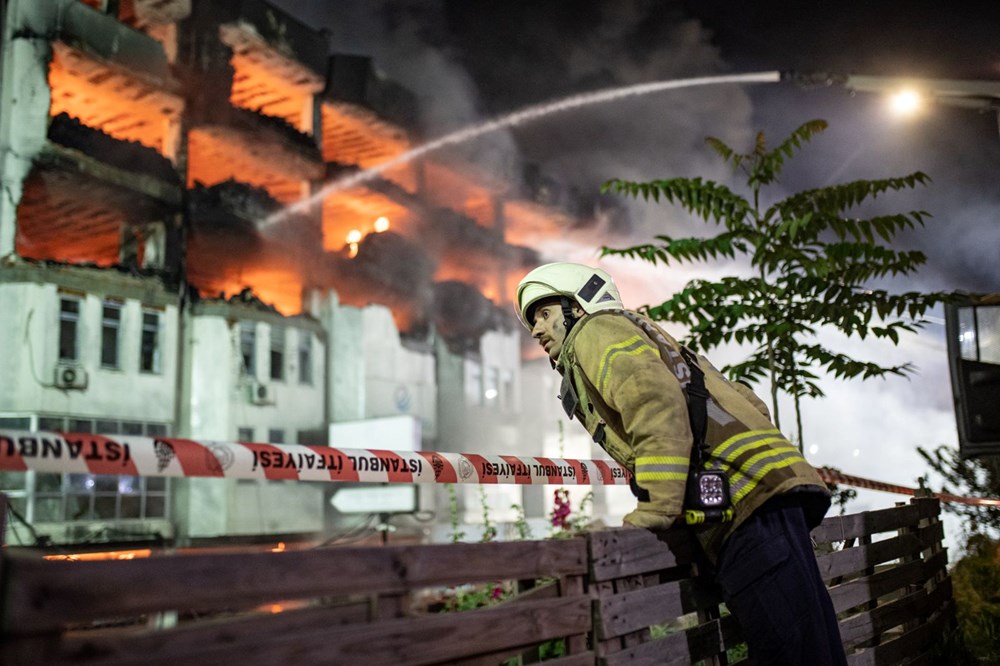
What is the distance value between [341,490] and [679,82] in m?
30.2

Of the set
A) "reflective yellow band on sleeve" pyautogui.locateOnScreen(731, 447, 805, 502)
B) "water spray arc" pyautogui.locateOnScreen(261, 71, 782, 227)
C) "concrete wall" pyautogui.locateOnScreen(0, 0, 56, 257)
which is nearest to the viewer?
"reflective yellow band on sleeve" pyautogui.locateOnScreen(731, 447, 805, 502)

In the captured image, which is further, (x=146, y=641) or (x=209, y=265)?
(x=209, y=265)

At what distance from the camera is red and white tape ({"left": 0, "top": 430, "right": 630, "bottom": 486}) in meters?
2.80

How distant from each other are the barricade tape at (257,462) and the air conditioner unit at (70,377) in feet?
67.8

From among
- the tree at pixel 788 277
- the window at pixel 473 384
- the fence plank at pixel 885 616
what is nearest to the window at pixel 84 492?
the window at pixel 473 384

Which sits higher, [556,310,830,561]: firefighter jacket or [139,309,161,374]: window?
[139,309,161,374]: window

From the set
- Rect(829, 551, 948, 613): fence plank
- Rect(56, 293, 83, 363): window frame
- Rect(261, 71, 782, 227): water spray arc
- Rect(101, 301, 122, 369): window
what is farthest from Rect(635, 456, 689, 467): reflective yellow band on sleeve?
Rect(261, 71, 782, 227): water spray arc

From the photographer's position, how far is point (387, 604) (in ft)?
7.28

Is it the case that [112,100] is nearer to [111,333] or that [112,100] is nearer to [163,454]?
[111,333]

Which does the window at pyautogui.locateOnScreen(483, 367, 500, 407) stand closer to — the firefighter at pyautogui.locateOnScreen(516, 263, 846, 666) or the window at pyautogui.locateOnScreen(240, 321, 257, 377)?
the window at pyautogui.locateOnScreen(240, 321, 257, 377)

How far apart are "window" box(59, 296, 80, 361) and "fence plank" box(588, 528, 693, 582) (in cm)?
2304

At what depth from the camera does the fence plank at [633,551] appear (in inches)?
114

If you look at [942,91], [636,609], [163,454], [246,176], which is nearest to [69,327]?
[246,176]

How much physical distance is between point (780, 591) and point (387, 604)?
1.51m
